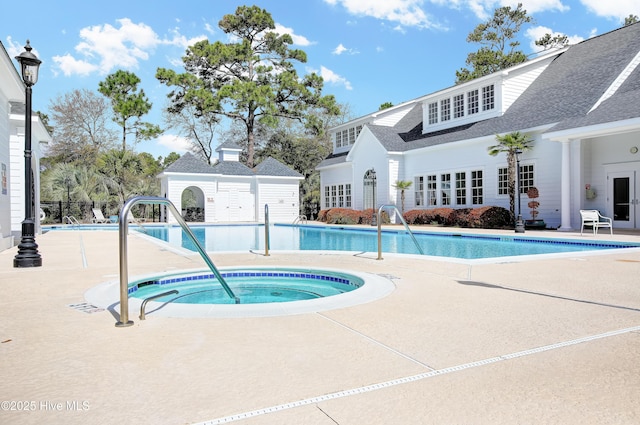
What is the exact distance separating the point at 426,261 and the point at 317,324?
4.92 meters

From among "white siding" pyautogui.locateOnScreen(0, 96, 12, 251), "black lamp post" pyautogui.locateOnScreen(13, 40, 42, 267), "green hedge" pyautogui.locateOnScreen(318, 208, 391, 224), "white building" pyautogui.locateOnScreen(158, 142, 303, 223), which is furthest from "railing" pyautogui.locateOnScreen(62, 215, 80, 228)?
"black lamp post" pyautogui.locateOnScreen(13, 40, 42, 267)

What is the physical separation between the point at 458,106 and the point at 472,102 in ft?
2.82

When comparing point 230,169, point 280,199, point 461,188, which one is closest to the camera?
point 461,188

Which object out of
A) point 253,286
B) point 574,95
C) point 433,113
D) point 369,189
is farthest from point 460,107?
point 253,286

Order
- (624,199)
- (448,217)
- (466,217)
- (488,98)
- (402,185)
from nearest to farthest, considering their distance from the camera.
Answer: (624,199)
(466,217)
(448,217)
(488,98)
(402,185)

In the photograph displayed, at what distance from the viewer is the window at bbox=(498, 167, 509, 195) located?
18.6 metres

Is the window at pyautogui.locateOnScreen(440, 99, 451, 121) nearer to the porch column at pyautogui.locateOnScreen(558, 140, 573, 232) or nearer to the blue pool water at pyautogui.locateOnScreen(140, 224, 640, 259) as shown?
the porch column at pyautogui.locateOnScreen(558, 140, 573, 232)

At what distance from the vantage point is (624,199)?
1627 centimetres

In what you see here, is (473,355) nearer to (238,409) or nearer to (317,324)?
(317,324)

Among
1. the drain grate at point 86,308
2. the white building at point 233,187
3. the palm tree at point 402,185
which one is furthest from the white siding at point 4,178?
the palm tree at point 402,185

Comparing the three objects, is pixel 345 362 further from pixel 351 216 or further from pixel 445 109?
pixel 445 109

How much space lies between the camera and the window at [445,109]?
77.0ft

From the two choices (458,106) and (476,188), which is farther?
(458,106)

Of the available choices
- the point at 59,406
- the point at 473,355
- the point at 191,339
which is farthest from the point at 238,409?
the point at 473,355
